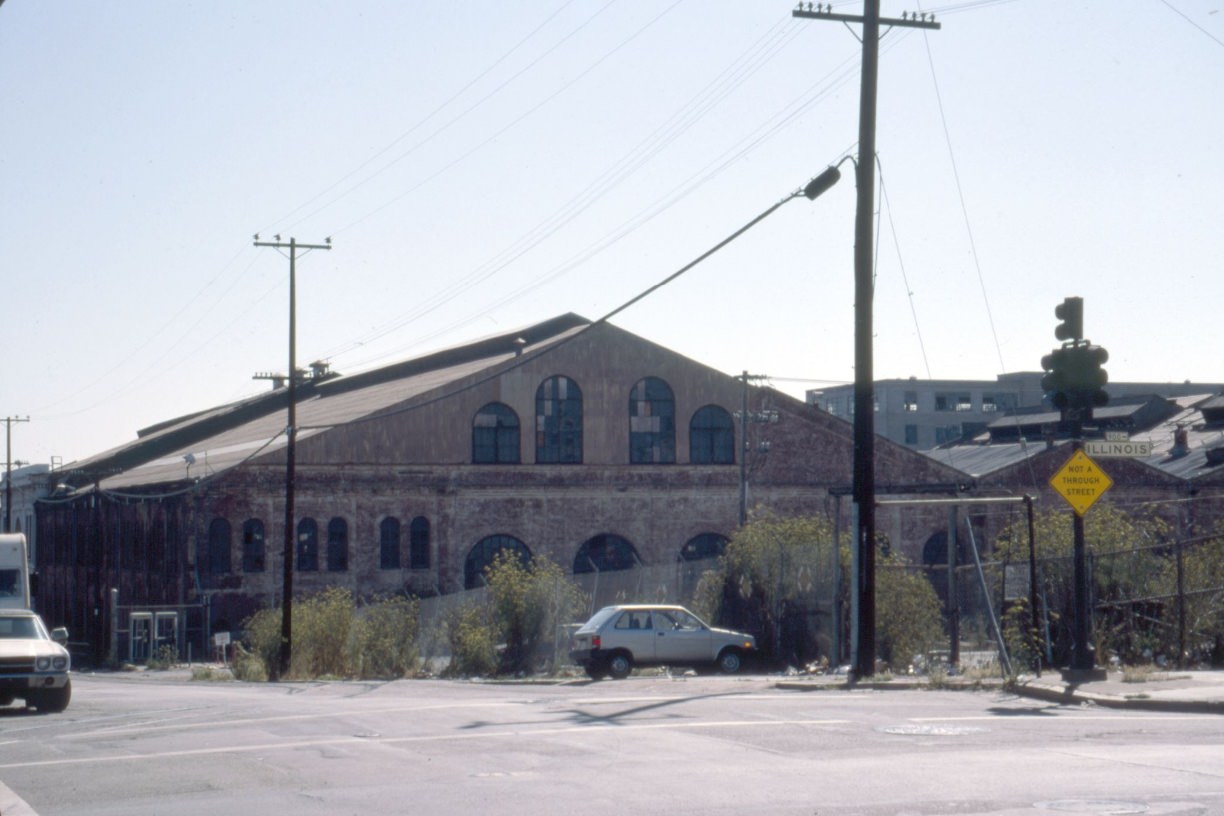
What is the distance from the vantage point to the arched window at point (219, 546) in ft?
155

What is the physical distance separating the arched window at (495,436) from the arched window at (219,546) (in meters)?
8.55

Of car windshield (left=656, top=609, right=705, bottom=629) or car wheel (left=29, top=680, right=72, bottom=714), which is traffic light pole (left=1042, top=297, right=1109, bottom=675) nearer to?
car windshield (left=656, top=609, right=705, bottom=629)

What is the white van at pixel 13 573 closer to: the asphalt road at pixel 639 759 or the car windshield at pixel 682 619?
the asphalt road at pixel 639 759

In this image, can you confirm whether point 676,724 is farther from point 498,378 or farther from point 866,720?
point 498,378

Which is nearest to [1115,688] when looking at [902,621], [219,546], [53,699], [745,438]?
[902,621]

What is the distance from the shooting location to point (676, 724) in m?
15.2

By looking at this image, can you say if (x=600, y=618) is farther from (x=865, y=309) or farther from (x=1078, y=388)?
(x=1078, y=388)

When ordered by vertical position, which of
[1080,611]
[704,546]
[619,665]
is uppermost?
[1080,611]

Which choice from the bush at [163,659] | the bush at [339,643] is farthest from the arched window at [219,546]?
the bush at [339,643]

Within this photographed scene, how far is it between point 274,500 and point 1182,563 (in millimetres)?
32472

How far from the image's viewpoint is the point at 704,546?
5272cm

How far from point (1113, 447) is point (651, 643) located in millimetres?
12860

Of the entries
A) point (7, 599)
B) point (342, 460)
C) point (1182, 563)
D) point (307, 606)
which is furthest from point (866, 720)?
point (342, 460)

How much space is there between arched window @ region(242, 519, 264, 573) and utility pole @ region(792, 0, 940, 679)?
29.7 metres
